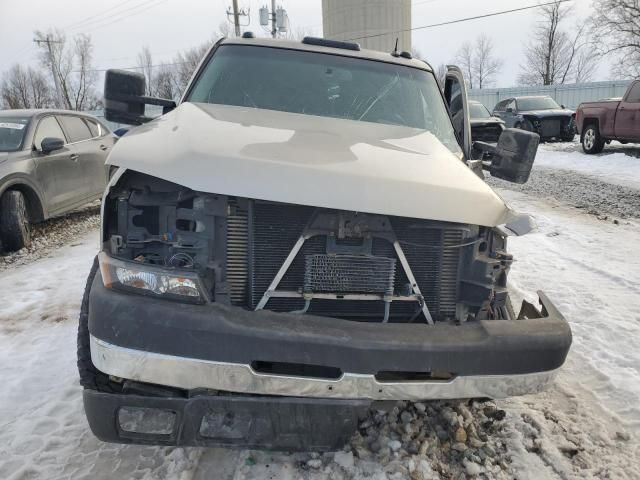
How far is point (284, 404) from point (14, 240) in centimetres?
532

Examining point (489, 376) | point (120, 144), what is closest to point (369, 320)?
point (489, 376)

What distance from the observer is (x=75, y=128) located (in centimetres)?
763

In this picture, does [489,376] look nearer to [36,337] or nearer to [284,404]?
[284,404]

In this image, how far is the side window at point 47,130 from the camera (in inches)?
253

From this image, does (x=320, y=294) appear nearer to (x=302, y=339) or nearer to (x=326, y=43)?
(x=302, y=339)

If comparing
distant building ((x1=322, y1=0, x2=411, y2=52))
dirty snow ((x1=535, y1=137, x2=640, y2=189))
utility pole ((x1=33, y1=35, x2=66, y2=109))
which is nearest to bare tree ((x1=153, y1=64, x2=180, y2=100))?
utility pole ((x1=33, y1=35, x2=66, y2=109))

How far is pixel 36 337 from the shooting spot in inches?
141

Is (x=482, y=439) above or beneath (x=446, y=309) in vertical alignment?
beneath

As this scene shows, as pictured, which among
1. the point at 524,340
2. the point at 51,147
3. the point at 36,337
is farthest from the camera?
the point at 51,147

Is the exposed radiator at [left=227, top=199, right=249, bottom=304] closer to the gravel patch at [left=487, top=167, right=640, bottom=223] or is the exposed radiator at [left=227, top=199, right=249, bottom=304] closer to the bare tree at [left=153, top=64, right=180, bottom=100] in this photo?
the gravel patch at [left=487, top=167, right=640, bottom=223]

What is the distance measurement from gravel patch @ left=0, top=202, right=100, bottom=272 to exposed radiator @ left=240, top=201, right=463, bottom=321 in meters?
4.52

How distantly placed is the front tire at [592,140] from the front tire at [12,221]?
13786mm

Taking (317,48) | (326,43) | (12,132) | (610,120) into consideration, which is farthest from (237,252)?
(610,120)

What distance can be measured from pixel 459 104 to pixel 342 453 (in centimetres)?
308
